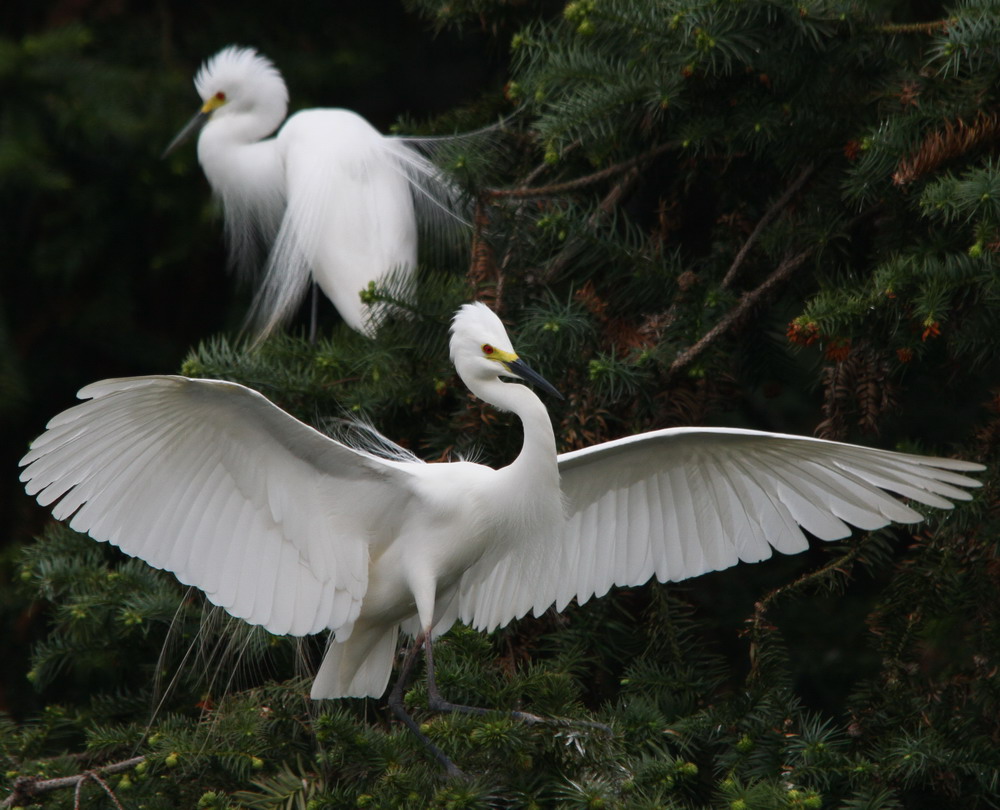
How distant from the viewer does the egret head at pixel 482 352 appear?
90.4 inches

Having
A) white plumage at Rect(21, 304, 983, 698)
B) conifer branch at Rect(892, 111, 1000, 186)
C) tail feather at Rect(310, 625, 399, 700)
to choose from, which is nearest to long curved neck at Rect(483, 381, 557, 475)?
white plumage at Rect(21, 304, 983, 698)

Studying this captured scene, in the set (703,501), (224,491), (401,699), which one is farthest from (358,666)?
(703,501)

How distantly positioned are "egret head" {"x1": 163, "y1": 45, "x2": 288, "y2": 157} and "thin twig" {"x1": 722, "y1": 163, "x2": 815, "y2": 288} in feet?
6.71

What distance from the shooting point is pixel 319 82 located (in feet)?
13.9

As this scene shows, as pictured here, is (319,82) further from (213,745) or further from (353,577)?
(213,745)

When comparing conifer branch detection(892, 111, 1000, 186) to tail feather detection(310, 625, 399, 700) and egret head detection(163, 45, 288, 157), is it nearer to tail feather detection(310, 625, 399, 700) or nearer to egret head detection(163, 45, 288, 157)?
tail feather detection(310, 625, 399, 700)

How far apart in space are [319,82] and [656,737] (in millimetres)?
2925

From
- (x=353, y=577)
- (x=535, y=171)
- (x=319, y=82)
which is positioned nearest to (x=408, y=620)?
(x=353, y=577)

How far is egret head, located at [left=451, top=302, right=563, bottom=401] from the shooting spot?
2297 millimetres

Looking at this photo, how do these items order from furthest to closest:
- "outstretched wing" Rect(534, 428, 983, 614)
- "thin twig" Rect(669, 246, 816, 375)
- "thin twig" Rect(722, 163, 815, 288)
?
1. "thin twig" Rect(722, 163, 815, 288)
2. "thin twig" Rect(669, 246, 816, 375)
3. "outstretched wing" Rect(534, 428, 983, 614)

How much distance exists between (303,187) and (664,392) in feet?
5.31

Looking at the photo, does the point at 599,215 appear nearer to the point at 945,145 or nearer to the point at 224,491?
the point at 945,145

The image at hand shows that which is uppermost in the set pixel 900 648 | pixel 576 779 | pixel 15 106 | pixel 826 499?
pixel 15 106

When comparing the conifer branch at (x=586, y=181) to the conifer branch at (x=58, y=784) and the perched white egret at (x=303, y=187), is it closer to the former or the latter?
the perched white egret at (x=303, y=187)
